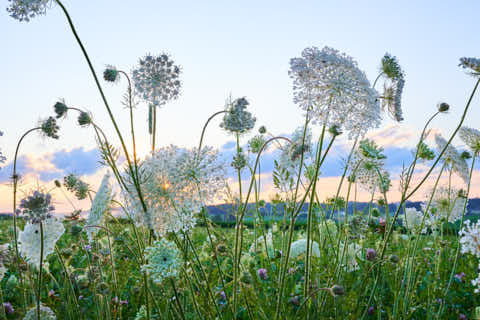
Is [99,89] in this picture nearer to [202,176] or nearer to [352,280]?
[202,176]

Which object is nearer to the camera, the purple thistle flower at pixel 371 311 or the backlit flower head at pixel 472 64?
the backlit flower head at pixel 472 64

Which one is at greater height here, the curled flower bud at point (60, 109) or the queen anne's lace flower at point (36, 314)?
the curled flower bud at point (60, 109)

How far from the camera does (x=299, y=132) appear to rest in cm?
306

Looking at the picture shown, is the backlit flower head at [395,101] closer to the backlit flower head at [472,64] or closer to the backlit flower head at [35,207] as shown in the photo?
the backlit flower head at [472,64]

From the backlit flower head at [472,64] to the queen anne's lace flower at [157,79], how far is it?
5.51ft

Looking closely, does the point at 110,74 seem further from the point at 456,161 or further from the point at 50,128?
the point at 456,161

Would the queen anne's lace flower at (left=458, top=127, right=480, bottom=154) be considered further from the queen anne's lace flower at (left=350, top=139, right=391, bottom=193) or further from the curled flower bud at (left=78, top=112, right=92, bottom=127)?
the curled flower bud at (left=78, top=112, right=92, bottom=127)

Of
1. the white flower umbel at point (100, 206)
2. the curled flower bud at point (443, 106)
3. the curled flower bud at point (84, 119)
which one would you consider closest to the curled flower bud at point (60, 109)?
the curled flower bud at point (84, 119)

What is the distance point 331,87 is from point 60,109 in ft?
5.37

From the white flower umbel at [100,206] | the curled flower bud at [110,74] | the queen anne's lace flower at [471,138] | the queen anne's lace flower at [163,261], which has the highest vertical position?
the curled flower bud at [110,74]

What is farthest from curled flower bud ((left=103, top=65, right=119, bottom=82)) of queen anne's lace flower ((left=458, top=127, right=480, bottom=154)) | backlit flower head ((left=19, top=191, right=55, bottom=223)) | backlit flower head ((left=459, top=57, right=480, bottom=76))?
queen anne's lace flower ((left=458, top=127, right=480, bottom=154))

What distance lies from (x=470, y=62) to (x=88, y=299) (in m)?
3.92

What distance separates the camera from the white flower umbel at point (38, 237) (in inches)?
79.4

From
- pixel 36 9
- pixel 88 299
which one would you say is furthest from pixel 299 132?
pixel 88 299
